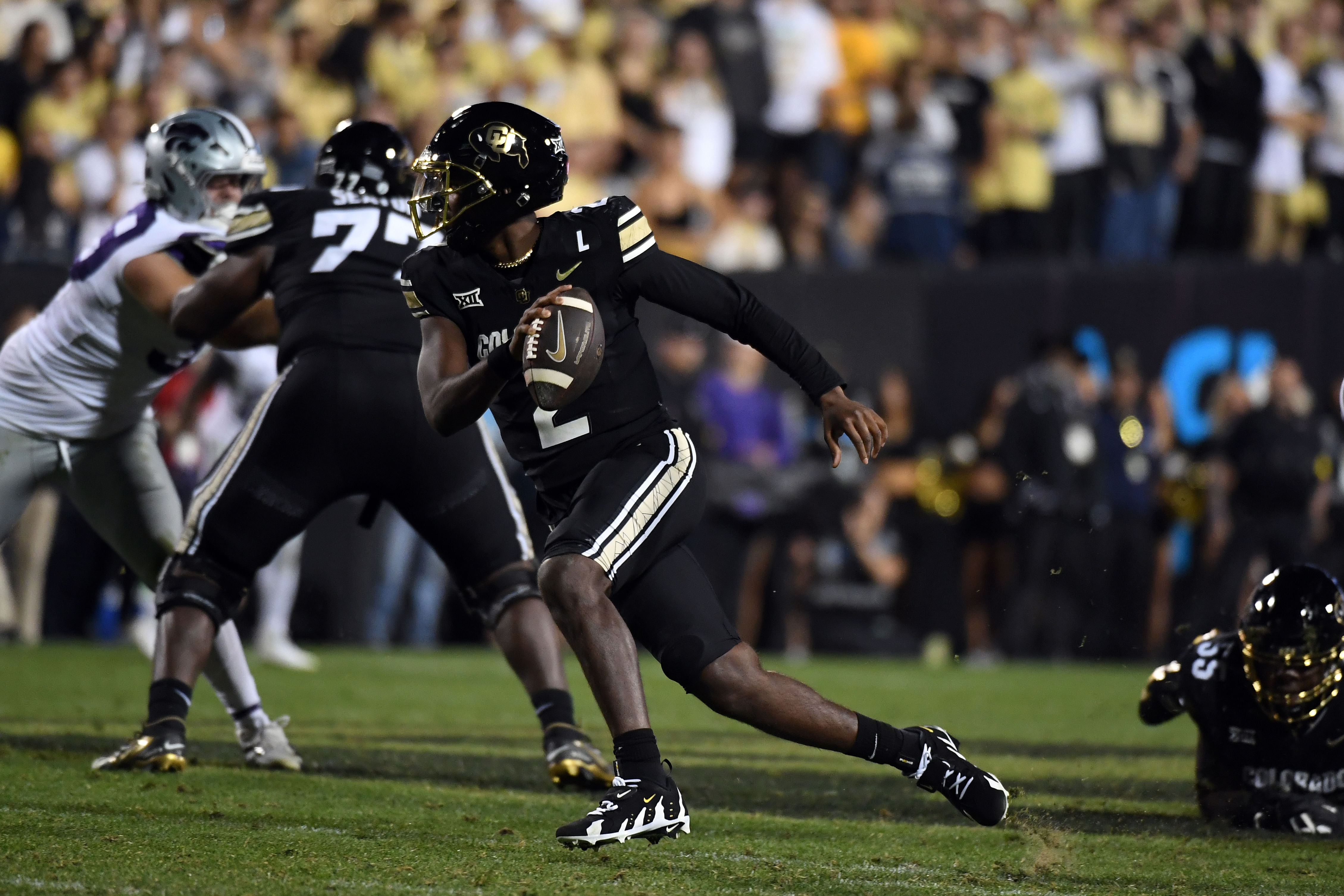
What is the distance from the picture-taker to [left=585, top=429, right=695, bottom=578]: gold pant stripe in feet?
14.0

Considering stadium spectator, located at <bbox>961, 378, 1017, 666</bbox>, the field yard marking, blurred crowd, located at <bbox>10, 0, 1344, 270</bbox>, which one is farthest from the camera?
blurred crowd, located at <bbox>10, 0, 1344, 270</bbox>

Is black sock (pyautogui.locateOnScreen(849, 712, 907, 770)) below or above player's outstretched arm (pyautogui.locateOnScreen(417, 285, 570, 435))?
below

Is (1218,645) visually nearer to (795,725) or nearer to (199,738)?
(795,725)

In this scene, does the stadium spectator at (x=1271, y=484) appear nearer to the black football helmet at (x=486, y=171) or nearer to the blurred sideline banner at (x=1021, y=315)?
the blurred sideline banner at (x=1021, y=315)

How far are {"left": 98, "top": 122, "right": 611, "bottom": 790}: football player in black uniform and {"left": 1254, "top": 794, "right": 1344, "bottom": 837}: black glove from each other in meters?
1.98

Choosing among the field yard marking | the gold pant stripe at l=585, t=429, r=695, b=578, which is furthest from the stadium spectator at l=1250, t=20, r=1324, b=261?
the field yard marking

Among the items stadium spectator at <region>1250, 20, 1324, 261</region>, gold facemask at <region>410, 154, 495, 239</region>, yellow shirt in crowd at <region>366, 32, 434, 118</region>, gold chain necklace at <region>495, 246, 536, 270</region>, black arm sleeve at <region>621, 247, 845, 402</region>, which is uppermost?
yellow shirt in crowd at <region>366, 32, 434, 118</region>

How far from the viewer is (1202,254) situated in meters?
12.6

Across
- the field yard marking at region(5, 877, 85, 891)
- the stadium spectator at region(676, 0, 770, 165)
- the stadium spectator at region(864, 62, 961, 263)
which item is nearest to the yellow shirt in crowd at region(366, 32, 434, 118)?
the stadium spectator at region(676, 0, 770, 165)

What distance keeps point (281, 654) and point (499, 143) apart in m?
6.30

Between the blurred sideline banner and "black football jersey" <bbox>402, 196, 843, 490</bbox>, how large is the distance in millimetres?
7466

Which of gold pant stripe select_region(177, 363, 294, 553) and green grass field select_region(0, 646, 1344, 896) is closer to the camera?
green grass field select_region(0, 646, 1344, 896)

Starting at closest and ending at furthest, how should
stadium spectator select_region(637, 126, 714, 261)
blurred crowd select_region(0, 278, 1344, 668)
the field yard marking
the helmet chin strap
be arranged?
the field yard marking, the helmet chin strap, blurred crowd select_region(0, 278, 1344, 668), stadium spectator select_region(637, 126, 714, 261)

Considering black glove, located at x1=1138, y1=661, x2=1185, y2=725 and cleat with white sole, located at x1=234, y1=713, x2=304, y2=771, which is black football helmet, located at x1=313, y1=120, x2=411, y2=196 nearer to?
cleat with white sole, located at x1=234, y1=713, x2=304, y2=771
